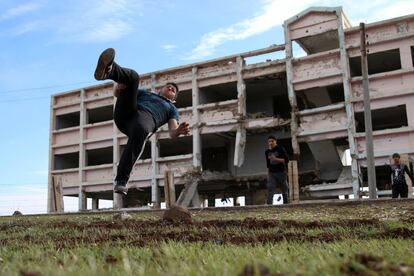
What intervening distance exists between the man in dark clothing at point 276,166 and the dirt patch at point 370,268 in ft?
34.1

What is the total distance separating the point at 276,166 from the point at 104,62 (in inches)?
317

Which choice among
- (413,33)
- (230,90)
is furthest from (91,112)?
(413,33)

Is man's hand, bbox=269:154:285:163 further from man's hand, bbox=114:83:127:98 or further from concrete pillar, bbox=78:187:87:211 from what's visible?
concrete pillar, bbox=78:187:87:211

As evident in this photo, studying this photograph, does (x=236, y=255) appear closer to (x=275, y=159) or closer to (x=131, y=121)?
(x=131, y=121)

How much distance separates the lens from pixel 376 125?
79.4ft

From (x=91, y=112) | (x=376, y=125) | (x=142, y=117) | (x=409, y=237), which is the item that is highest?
(x=91, y=112)

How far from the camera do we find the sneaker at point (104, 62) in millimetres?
5125

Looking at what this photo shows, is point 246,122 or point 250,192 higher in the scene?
point 246,122

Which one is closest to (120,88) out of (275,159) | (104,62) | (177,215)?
(104,62)

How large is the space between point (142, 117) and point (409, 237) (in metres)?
3.37

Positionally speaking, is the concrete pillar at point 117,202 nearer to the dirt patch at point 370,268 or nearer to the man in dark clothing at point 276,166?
the man in dark clothing at point 276,166

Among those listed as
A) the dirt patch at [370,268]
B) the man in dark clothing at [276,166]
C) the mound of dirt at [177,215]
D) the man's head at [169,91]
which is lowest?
the dirt patch at [370,268]

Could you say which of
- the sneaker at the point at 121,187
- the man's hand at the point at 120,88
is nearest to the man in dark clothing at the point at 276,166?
the sneaker at the point at 121,187

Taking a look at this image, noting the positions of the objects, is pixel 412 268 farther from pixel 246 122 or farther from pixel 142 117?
pixel 246 122
